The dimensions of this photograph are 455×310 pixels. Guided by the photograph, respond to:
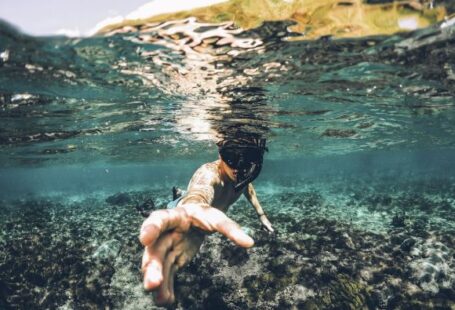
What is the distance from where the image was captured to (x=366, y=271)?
885cm

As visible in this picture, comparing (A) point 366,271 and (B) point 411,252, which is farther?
(B) point 411,252

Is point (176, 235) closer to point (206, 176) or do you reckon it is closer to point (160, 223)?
point (160, 223)

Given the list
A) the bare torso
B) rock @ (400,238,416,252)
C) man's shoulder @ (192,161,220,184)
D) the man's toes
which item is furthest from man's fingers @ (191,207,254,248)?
rock @ (400,238,416,252)

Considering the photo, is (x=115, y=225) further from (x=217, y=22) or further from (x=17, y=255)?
(x=217, y=22)

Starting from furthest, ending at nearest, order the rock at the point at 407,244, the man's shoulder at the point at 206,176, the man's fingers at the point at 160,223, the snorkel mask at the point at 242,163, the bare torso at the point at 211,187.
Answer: the rock at the point at 407,244, the snorkel mask at the point at 242,163, the man's shoulder at the point at 206,176, the bare torso at the point at 211,187, the man's fingers at the point at 160,223

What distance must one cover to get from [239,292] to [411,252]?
6211 millimetres

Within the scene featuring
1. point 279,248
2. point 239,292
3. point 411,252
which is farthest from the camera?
point 279,248

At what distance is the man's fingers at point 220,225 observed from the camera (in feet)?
8.50

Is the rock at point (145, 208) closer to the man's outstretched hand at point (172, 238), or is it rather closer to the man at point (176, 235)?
the man at point (176, 235)

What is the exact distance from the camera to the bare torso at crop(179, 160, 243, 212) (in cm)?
373

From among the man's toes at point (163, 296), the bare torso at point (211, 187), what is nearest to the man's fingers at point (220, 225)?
the bare torso at point (211, 187)

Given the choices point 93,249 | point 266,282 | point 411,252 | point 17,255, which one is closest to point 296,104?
point 411,252

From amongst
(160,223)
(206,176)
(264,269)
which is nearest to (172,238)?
(160,223)

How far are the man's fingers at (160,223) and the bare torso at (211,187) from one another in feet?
1.87
